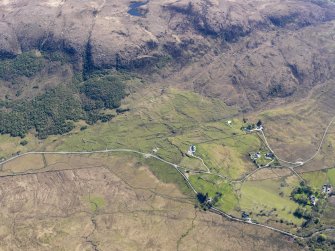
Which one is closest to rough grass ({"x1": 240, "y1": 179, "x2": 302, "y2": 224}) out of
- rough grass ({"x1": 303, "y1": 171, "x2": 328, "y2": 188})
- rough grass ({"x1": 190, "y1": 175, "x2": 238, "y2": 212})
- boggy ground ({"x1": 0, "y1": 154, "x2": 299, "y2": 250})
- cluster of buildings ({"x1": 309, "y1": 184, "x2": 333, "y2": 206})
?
rough grass ({"x1": 190, "y1": 175, "x2": 238, "y2": 212})

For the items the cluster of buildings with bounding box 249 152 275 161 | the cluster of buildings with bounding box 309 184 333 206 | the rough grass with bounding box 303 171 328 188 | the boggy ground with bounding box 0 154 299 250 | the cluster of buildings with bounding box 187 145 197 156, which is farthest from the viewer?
the cluster of buildings with bounding box 249 152 275 161

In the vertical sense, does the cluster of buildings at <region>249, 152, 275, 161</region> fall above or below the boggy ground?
above

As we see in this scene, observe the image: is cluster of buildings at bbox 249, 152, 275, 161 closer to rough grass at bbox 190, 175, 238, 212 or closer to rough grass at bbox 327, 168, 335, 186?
rough grass at bbox 190, 175, 238, 212

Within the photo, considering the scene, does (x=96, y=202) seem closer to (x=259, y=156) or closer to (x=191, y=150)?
(x=191, y=150)

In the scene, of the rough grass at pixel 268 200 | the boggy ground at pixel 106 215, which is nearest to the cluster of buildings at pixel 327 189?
the rough grass at pixel 268 200

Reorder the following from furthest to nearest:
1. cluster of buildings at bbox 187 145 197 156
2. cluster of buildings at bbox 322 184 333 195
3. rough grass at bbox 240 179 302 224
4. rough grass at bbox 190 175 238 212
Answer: cluster of buildings at bbox 187 145 197 156 → cluster of buildings at bbox 322 184 333 195 → rough grass at bbox 190 175 238 212 → rough grass at bbox 240 179 302 224

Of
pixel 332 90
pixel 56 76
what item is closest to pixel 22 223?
pixel 56 76

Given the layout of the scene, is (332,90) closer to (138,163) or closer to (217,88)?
(217,88)

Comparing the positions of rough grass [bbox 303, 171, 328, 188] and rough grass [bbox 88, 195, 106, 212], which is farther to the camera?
rough grass [bbox 303, 171, 328, 188]
